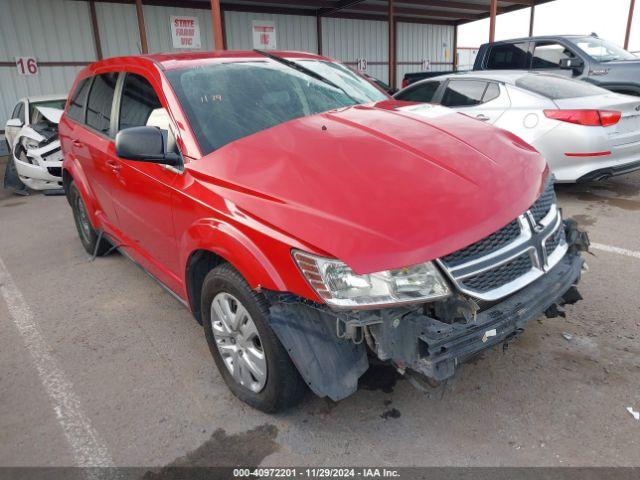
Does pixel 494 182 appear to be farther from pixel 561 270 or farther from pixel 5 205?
pixel 5 205

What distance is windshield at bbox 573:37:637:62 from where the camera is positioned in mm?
8055

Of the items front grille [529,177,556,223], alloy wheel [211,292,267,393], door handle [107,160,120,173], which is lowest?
alloy wheel [211,292,267,393]

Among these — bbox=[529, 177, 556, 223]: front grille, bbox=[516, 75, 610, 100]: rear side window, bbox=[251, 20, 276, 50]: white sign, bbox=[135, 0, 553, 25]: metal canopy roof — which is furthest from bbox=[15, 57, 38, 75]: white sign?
bbox=[529, 177, 556, 223]: front grille

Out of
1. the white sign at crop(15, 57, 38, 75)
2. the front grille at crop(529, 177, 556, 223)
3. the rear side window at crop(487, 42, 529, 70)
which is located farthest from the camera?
the white sign at crop(15, 57, 38, 75)

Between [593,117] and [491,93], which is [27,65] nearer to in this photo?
[491,93]

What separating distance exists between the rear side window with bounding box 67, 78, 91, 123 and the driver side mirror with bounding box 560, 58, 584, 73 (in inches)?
294

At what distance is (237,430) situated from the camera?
2.37 m

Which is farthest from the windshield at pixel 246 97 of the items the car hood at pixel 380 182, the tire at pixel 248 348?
the tire at pixel 248 348

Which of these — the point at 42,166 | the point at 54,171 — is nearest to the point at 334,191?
the point at 54,171

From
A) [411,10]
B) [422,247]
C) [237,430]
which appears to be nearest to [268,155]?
[422,247]

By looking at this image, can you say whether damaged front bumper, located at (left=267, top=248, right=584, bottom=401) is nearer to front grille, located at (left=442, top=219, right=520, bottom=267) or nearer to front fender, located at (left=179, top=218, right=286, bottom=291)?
front fender, located at (left=179, top=218, right=286, bottom=291)

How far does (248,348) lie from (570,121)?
453 centimetres

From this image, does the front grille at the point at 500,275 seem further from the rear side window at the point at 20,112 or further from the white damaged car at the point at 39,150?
the rear side window at the point at 20,112

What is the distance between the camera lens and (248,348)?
235 centimetres
